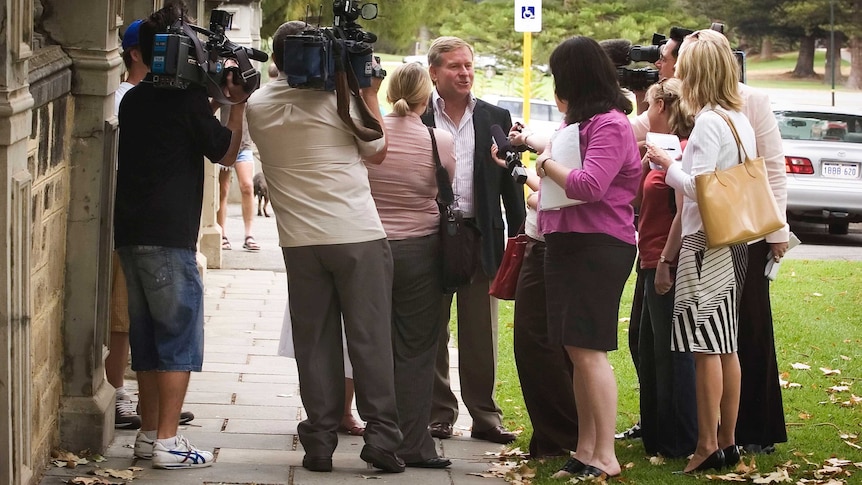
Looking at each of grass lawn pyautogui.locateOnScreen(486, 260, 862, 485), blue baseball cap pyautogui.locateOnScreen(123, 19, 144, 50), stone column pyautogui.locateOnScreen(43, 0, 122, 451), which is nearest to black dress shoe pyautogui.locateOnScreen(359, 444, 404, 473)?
grass lawn pyautogui.locateOnScreen(486, 260, 862, 485)

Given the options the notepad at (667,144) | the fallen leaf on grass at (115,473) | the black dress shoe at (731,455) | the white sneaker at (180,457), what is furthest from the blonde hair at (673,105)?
the fallen leaf on grass at (115,473)

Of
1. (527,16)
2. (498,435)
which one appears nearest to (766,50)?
(527,16)

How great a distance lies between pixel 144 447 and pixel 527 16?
10.9 m

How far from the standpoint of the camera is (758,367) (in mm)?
5910

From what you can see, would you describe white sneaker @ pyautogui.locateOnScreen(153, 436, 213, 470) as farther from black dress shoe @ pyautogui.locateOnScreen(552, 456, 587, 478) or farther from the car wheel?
the car wheel

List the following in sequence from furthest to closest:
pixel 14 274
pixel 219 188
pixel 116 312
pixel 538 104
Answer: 1. pixel 538 104
2. pixel 219 188
3. pixel 116 312
4. pixel 14 274

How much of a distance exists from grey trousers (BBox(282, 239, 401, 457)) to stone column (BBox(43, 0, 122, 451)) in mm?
894

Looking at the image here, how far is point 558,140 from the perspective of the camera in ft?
17.8

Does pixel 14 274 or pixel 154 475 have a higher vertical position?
pixel 14 274

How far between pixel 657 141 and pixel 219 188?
7.79 metres

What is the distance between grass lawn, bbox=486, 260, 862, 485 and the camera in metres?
5.76

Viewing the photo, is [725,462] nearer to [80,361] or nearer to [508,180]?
[508,180]

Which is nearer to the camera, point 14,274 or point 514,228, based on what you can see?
point 14,274

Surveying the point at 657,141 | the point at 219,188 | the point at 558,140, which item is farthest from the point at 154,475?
the point at 219,188
